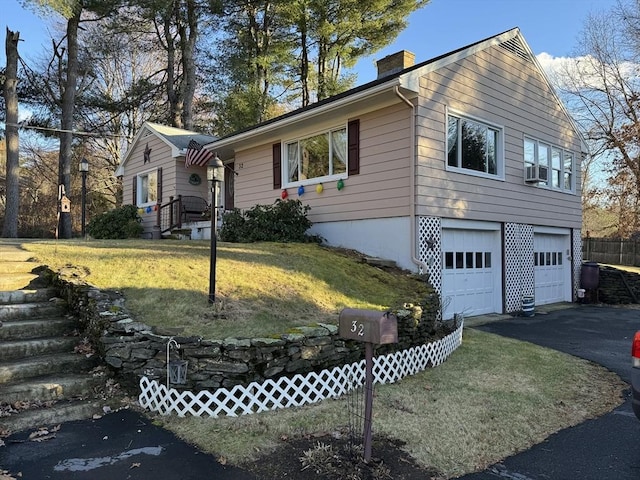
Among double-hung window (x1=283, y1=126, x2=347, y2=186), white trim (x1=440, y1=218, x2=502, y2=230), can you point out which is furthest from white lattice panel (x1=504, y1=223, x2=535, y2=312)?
double-hung window (x1=283, y1=126, x2=347, y2=186)

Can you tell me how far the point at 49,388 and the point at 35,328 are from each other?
111cm

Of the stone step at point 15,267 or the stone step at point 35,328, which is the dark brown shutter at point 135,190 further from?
the stone step at point 35,328

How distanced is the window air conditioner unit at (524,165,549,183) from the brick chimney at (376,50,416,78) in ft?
13.3

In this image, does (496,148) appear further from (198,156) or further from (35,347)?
(35,347)

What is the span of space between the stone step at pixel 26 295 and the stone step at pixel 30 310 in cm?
9

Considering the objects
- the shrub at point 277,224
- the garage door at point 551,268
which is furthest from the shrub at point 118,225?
the garage door at point 551,268

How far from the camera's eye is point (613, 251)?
20906mm

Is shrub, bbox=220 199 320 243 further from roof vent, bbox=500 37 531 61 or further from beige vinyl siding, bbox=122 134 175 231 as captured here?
roof vent, bbox=500 37 531 61

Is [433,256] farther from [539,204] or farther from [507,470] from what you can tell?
[507,470]

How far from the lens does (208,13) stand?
21.8 metres

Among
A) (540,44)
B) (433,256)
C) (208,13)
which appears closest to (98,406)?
(433,256)

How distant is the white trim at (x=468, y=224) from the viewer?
9.45 metres

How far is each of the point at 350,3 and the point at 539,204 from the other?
523 inches

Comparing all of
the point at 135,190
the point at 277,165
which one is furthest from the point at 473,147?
the point at 135,190
